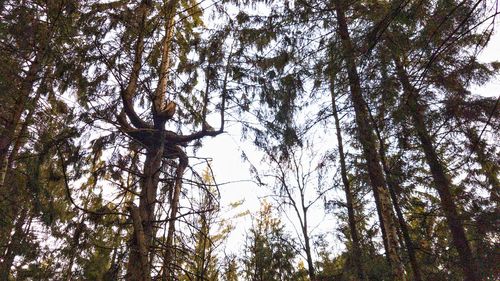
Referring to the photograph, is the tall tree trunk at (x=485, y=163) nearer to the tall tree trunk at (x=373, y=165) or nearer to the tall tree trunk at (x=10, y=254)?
the tall tree trunk at (x=373, y=165)

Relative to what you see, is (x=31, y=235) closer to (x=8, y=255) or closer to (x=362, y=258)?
(x=8, y=255)

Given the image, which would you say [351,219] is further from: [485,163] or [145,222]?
[145,222]

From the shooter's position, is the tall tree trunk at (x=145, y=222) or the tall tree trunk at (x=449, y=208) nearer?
the tall tree trunk at (x=145, y=222)

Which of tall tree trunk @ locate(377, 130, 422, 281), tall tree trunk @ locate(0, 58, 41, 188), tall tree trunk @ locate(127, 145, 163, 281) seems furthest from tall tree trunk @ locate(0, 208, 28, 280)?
tall tree trunk @ locate(377, 130, 422, 281)

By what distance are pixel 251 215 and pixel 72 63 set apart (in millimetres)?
8736

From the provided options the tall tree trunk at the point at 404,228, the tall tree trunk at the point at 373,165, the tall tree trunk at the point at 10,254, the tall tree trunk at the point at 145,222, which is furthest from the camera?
the tall tree trunk at the point at 10,254

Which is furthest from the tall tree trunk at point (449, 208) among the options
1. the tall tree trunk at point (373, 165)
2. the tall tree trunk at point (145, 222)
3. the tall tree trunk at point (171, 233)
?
the tall tree trunk at point (145, 222)

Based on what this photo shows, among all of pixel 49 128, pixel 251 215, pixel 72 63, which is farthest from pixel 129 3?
pixel 251 215

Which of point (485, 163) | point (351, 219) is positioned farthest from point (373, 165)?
point (485, 163)

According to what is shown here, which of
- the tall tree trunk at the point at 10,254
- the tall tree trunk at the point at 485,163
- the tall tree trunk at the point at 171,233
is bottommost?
the tall tree trunk at the point at 171,233

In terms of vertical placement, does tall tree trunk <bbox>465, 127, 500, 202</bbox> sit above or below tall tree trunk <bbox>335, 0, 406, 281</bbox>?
above

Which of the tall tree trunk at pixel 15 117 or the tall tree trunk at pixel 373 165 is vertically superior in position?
the tall tree trunk at pixel 15 117

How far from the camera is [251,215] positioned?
12.7 metres

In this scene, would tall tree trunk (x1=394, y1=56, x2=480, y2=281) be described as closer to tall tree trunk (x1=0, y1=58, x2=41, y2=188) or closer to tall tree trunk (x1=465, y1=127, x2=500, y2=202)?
tall tree trunk (x1=465, y1=127, x2=500, y2=202)
